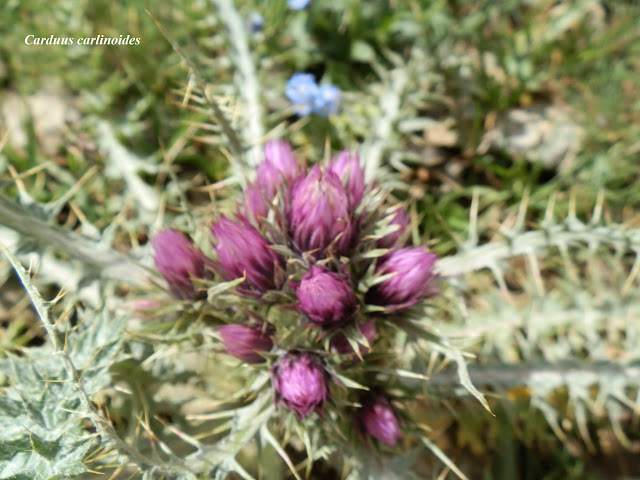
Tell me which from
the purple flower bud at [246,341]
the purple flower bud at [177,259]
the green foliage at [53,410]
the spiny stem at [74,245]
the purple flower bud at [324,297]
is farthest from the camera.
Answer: the spiny stem at [74,245]

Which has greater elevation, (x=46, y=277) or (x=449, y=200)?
(x=46, y=277)

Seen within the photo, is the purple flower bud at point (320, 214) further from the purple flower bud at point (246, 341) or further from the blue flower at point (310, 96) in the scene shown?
the blue flower at point (310, 96)

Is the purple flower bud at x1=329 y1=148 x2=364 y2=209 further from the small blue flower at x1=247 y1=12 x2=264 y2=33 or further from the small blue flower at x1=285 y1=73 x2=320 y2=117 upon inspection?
the small blue flower at x1=247 y1=12 x2=264 y2=33

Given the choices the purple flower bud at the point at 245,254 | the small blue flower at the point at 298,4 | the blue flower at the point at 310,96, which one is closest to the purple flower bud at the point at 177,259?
the purple flower bud at the point at 245,254

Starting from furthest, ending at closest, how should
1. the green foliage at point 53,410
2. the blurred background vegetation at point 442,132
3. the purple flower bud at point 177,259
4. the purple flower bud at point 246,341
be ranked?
the blurred background vegetation at point 442,132
the purple flower bud at point 177,259
the purple flower bud at point 246,341
the green foliage at point 53,410

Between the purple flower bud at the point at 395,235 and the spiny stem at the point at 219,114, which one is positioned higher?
the spiny stem at the point at 219,114

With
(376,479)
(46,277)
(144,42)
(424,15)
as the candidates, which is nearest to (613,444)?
(376,479)

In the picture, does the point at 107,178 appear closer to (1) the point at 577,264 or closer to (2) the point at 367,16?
(2) the point at 367,16
